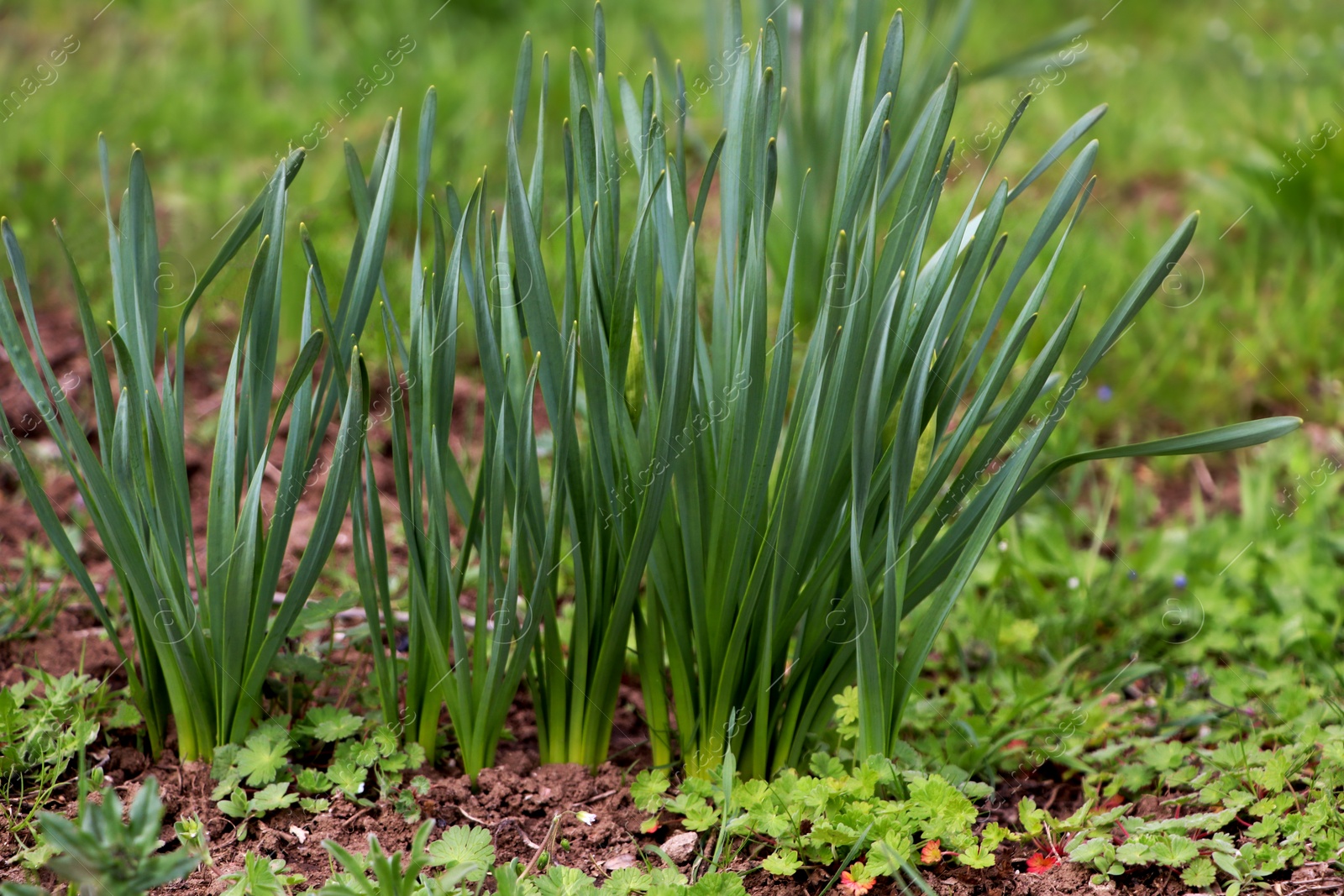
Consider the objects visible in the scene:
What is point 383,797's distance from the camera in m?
1.39

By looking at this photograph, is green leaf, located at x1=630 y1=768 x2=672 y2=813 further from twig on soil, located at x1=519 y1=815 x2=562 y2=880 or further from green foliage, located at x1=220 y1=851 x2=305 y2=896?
green foliage, located at x1=220 y1=851 x2=305 y2=896

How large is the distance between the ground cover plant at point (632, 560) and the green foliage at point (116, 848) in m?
0.17

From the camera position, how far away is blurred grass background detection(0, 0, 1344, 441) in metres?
2.74

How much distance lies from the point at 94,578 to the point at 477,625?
94 centimetres

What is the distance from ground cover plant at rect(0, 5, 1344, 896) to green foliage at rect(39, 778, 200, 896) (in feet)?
0.56

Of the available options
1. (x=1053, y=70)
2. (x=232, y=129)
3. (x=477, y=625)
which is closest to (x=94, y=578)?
(x=477, y=625)

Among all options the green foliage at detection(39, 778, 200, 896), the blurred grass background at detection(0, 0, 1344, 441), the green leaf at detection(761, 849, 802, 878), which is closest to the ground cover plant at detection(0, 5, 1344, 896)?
the green leaf at detection(761, 849, 802, 878)

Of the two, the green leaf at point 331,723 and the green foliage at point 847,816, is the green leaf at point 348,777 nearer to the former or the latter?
the green leaf at point 331,723

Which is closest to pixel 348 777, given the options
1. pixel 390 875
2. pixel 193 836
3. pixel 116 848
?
pixel 193 836

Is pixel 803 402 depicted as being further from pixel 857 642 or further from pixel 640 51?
pixel 640 51

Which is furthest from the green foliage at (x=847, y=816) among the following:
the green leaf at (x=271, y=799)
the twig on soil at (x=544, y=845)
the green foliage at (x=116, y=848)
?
the green foliage at (x=116, y=848)

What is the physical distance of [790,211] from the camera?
2498 millimetres

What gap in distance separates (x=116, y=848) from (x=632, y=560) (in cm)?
59

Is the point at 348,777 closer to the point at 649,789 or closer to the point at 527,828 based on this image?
the point at 527,828
